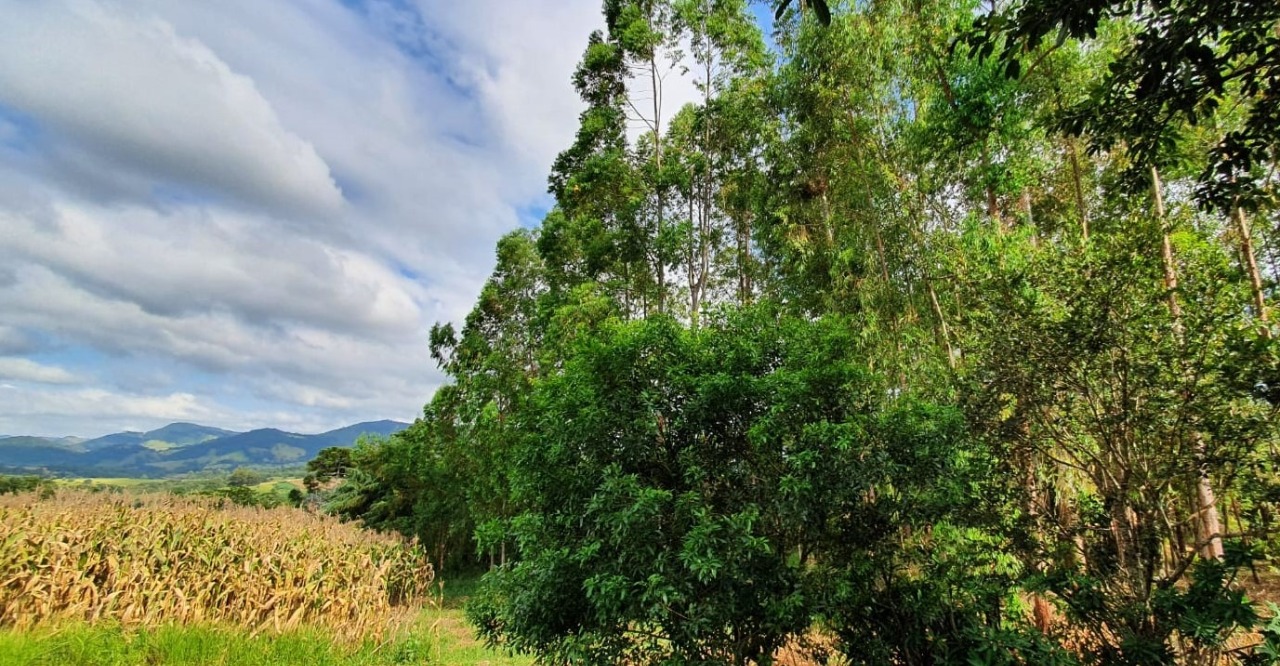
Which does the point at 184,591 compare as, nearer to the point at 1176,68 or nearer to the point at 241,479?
the point at 1176,68

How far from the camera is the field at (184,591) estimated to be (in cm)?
454

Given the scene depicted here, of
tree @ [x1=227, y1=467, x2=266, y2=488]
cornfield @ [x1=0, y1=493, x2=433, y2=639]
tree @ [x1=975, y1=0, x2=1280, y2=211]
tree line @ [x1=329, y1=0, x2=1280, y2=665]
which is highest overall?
tree @ [x1=975, y1=0, x2=1280, y2=211]

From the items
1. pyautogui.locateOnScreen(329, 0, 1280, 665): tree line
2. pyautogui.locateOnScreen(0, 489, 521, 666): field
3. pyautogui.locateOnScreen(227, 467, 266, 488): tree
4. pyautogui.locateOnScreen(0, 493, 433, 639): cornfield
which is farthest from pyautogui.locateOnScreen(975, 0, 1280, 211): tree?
pyautogui.locateOnScreen(227, 467, 266, 488): tree

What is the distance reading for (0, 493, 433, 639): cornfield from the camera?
16.0 feet

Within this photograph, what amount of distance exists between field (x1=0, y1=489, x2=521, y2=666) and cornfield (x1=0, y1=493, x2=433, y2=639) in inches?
0.5

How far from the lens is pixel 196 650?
4.53m

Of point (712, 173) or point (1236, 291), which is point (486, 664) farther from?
point (712, 173)

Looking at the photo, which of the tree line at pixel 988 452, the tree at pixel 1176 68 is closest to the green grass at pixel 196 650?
the tree line at pixel 988 452

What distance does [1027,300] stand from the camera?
340cm

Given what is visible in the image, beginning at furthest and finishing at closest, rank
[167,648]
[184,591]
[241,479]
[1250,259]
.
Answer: [241,479]
[1250,259]
[184,591]
[167,648]

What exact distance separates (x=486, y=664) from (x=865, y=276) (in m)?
7.34

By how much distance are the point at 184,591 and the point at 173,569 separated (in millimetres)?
301

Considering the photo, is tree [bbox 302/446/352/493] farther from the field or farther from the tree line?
the tree line

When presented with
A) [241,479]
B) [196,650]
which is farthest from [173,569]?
[241,479]
